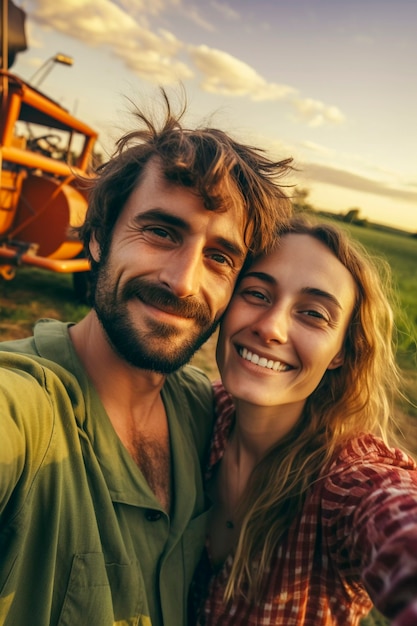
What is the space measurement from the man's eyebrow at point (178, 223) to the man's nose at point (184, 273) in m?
0.09

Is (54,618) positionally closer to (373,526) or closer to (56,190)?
(373,526)

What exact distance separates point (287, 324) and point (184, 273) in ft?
1.42

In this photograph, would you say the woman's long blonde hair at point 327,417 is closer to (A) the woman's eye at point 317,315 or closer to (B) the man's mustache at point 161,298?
(A) the woman's eye at point 317,315

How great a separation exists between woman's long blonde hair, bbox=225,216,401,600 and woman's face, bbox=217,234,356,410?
9 centimetres

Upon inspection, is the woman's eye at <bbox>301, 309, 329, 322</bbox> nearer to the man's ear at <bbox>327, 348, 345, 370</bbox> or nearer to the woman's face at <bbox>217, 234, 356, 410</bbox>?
the woman's face at <bbox>217, 234, 356, 410</bbox>

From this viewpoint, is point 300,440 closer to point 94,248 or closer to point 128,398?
point 128,398

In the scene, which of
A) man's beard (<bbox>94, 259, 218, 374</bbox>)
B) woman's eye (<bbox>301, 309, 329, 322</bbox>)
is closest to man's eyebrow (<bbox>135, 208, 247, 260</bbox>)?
man's beard (<bbox>94, 259, 218, 374</bbox>)

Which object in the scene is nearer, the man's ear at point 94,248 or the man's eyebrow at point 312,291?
the man's eyebrow at point 312,291

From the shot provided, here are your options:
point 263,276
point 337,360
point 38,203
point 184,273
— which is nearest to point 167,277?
point 184,273

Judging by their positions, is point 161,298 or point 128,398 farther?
point 128,398

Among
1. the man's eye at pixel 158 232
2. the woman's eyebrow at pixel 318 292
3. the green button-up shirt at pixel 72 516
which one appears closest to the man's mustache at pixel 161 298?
the man's eye at pixel 158 232

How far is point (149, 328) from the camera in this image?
1.72 meters

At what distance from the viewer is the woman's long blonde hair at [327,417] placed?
1.66 metres

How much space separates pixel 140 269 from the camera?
5.72 feet
